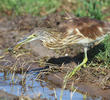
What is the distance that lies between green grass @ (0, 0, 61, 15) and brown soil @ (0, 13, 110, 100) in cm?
38

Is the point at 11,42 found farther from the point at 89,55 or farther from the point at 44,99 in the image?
the point at 44,99

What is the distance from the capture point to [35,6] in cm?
991

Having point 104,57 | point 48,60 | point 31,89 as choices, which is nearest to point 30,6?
point 48,60

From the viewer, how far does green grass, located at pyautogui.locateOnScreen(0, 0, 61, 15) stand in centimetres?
965

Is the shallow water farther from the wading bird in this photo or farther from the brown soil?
the wading bird

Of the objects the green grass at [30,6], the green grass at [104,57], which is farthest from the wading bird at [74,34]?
the green grass at [30,6]

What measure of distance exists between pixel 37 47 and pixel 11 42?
0.94 m

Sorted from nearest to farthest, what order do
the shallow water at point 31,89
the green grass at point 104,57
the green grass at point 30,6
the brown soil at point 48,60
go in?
the shallow water at point 31,89, the brown soil at point 48,60, the green grass at point 104,57, the green grass at point 30,6

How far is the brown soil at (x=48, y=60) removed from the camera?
5.54 meters

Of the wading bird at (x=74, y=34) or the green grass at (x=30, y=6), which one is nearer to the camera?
the wading bird at (x=74, y=34)

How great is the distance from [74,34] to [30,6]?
396cm

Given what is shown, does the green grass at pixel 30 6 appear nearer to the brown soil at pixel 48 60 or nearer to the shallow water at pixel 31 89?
the brown soil at pixel 48 60

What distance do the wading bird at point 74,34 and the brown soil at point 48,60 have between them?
1.11 ft

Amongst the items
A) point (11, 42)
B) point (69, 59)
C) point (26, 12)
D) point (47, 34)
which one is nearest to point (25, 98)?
point (47, 34)
